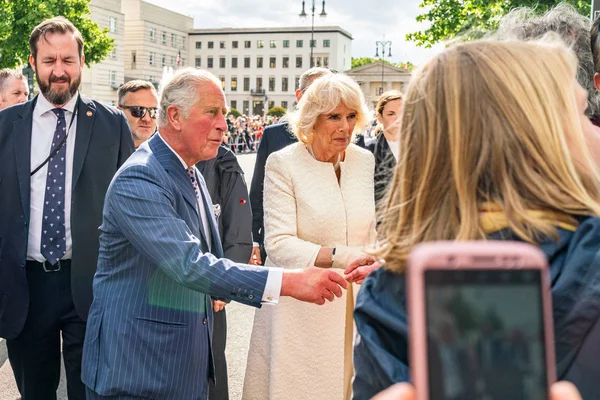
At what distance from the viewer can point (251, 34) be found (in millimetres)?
115500

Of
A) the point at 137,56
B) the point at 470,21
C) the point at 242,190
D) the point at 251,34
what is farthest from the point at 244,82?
the point at 242,190

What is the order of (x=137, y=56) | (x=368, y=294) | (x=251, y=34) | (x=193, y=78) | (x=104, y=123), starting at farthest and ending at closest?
(x=251, y=34) < (x=137, y=56) < (x=104, y=123) < (x=193, y=78) < (x=368, y=294)

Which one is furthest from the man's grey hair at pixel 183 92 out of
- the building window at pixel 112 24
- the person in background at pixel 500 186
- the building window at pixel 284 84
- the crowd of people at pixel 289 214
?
the building window at pixel 284 84

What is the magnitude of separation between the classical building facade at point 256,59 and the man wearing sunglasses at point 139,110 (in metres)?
108

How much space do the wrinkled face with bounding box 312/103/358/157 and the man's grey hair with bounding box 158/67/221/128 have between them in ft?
2.86

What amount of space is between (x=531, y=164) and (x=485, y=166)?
8cm

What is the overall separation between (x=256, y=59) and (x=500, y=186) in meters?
119

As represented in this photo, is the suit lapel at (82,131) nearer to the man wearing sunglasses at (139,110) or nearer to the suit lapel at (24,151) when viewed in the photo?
the suit lapel at (24,151)

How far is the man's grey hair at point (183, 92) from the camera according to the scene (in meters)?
3.00

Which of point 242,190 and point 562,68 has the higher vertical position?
point 562,68

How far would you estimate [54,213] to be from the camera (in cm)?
386

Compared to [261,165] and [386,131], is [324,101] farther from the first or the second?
[261,165]

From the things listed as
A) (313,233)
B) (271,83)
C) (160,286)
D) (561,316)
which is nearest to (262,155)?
(313,233)

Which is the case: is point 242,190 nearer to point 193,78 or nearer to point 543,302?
point 193,78
